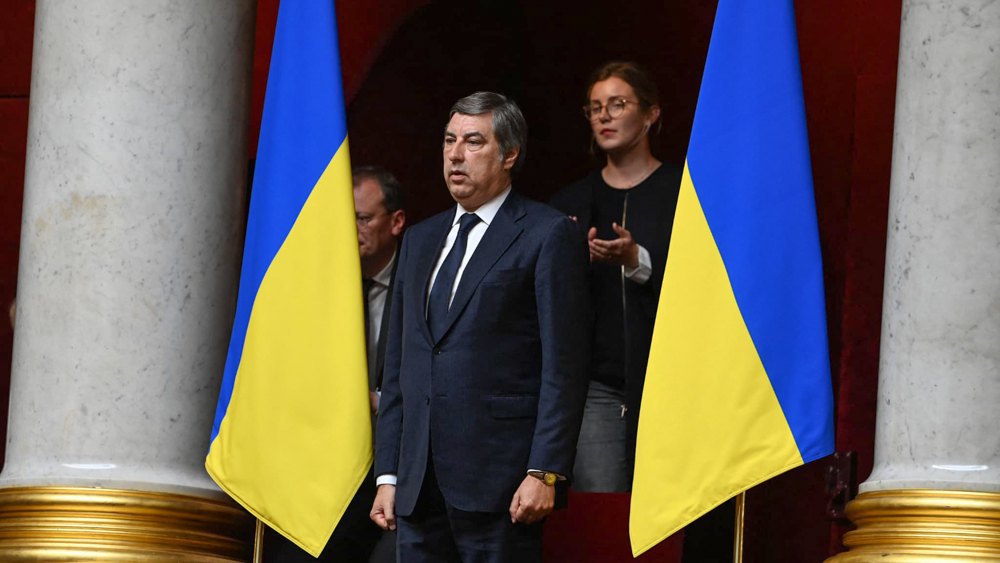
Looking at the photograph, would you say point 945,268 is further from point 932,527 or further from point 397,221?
point 397,221

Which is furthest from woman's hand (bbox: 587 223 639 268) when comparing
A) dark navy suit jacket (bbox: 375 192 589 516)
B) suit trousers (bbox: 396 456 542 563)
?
suit trousers (bbox: 396 456 542 563)

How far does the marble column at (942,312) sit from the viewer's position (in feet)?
14.7

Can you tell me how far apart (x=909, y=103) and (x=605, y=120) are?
977 mm

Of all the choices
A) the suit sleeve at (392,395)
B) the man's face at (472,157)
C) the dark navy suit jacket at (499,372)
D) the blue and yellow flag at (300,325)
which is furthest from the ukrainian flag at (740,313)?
the blue and yellow flag at (300,325)

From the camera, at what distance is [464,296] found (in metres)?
4.66

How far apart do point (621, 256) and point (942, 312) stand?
2.98 feet

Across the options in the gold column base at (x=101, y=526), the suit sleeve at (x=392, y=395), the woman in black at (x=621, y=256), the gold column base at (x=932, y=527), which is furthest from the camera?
the woman in black at (x=621, y=256)

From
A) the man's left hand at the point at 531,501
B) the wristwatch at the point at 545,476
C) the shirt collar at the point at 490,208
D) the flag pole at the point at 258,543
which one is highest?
the shirt collar at the point at 490,208

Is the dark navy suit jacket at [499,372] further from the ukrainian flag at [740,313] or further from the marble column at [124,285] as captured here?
the marble column at [124,285]

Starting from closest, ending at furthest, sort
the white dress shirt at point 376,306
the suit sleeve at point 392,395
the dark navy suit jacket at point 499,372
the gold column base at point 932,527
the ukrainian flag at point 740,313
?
1. the gold column base at point 932,527
2. the dark navy suit jacket at point 499,372
3. the ukrainian flag at point 740,313
4. the suit sleeve at point 392,395
5. the white dress shirt at point 376,306

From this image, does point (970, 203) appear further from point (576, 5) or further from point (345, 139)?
point (576, 5)

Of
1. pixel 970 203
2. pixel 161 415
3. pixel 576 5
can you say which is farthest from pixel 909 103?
pixel 576 5

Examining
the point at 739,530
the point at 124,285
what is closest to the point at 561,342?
the point at 739,530

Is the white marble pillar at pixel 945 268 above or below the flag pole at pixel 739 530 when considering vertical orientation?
above
